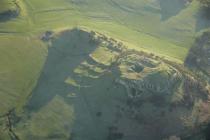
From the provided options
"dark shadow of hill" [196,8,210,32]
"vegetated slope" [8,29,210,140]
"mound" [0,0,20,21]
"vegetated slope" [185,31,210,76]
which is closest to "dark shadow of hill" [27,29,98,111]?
"vegetated slope" [8,29,210,140]

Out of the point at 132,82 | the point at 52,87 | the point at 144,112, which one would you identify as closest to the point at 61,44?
the point at 52,87

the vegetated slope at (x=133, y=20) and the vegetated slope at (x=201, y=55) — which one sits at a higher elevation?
the vegetated slope at (x=133, y=20)

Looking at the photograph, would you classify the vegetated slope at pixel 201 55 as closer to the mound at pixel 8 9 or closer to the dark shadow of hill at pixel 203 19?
the dark shadow of hill at pixel 203 19

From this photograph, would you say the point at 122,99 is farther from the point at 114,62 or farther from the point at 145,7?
the point at 145,7

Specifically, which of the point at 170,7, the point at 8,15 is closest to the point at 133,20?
the point at 170,7

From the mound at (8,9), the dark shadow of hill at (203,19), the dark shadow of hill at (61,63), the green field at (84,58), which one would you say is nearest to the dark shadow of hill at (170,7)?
the green field at (84,58)

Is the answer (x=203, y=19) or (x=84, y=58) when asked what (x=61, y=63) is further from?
(x=203, y=19)
